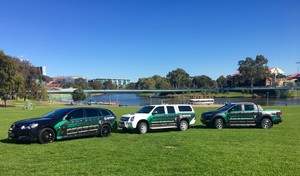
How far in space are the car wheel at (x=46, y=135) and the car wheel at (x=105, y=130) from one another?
2652mm

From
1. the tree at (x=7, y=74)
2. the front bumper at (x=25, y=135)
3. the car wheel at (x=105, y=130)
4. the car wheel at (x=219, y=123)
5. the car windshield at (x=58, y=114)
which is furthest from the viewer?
the tree at (x=7, y=74)

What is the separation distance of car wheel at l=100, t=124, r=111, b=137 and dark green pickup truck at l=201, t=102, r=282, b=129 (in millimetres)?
7177

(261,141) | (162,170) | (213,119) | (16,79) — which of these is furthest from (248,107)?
(16,79)

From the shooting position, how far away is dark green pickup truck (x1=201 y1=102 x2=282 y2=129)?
19469 mm

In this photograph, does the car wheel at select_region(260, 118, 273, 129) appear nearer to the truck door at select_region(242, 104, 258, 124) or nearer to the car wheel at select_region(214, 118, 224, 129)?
the truck door at select_region(242, 104, 258, 124)

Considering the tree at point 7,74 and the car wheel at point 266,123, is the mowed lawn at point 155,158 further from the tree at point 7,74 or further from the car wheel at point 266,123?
the tree at point 7,74

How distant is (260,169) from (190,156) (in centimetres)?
234

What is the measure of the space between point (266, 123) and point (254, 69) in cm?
16739

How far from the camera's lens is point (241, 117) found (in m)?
19.5

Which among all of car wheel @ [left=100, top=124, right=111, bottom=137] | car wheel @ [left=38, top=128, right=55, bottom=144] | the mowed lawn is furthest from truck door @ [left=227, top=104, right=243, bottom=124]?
car wheel @ [left=38, top=128, right=55, bottom=144]

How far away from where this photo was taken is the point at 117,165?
862 cm

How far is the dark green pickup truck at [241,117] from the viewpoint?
19.5m

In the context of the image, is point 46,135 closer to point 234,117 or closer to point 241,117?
point 234,117

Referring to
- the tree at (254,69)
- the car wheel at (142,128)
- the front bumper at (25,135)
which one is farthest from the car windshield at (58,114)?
the tree at (254,69)
